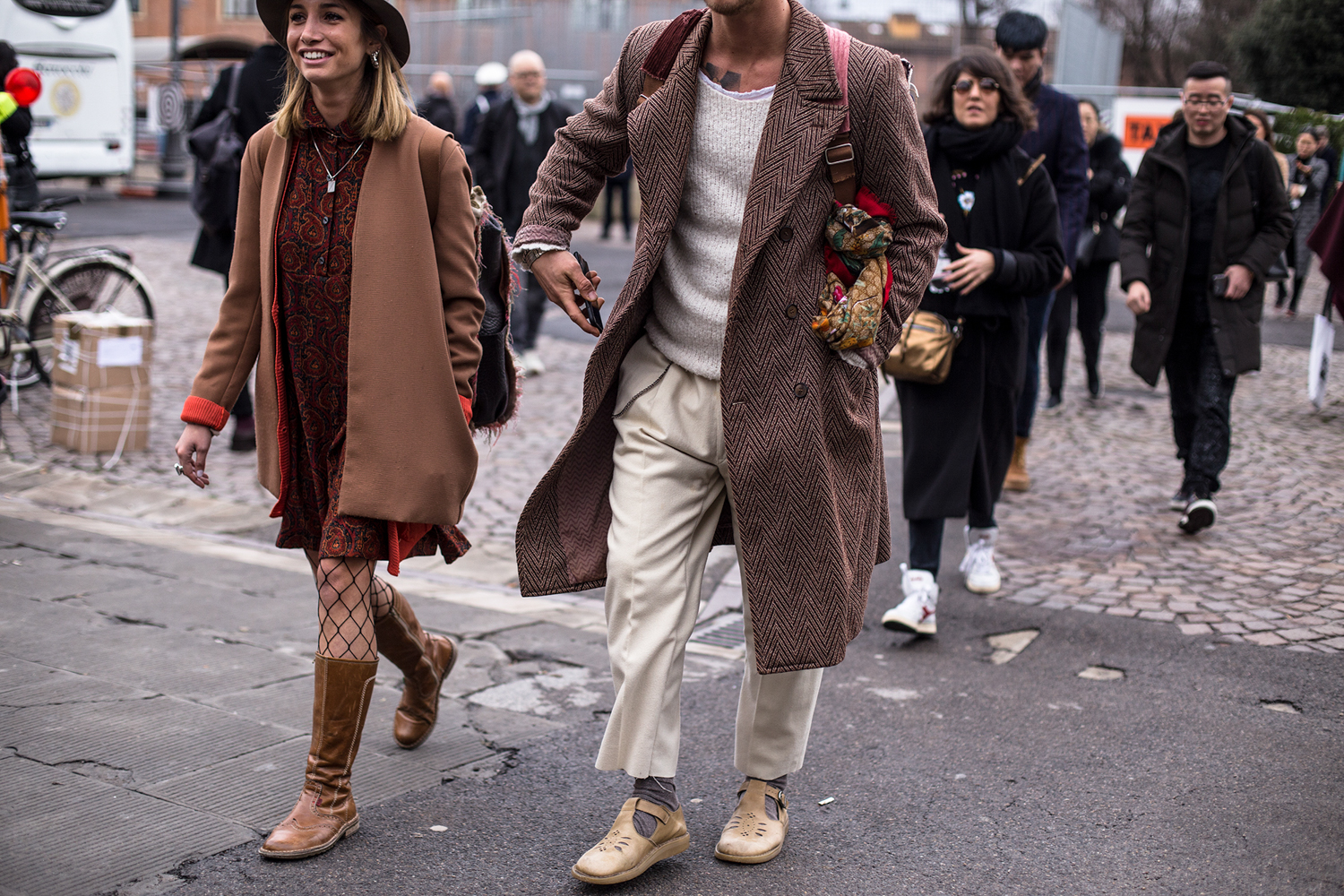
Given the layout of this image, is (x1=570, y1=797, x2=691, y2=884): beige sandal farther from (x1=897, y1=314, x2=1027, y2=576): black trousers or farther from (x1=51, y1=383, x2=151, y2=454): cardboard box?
(x1=51, y1=383, x2=151, y2=454): cardboard box

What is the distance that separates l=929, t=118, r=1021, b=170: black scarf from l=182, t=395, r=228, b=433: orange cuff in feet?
8.92

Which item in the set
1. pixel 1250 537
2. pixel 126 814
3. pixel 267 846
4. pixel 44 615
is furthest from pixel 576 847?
pixel 1250 537

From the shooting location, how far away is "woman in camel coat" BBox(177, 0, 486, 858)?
3062 mm

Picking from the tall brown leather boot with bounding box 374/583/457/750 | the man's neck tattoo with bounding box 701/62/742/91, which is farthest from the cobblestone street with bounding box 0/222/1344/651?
the man's neck tattoo with bounding box 701/62/742/91

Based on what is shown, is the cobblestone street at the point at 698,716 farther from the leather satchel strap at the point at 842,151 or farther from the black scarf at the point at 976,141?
the black scarf at the point at 976,141

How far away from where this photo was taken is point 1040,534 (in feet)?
20.6

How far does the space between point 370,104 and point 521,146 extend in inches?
269

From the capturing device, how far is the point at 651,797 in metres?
3.00

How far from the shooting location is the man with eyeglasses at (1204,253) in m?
6.02

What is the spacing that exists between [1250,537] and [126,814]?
4.92 metres

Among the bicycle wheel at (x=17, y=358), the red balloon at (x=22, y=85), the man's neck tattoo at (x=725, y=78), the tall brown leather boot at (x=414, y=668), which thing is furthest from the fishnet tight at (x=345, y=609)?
the bicycle wheel at (x=17, y=358)

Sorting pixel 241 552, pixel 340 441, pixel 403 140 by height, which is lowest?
pixel 241 552

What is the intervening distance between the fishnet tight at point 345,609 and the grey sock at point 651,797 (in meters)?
0.70

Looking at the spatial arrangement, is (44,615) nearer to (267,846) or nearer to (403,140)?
(267,846)
